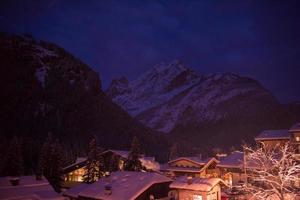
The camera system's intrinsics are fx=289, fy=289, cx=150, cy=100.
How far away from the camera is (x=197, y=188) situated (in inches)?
1563

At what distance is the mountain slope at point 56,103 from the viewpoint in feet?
453

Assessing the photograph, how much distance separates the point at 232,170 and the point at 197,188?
25584mm

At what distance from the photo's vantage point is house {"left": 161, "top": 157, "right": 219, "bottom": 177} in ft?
205

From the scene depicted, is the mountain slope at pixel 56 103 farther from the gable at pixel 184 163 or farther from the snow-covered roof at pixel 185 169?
Result: the snow-covered roof at pixel 185 169

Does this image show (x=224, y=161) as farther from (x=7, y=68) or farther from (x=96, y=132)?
(x=7, y=68)

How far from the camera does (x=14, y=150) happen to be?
59.0m

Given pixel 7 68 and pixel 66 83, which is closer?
pixel 7 68

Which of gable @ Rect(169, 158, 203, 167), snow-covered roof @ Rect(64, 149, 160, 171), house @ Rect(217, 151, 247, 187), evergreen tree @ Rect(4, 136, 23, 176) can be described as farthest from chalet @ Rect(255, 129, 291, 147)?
evergreen tree @ Rect(4, 136, 23, 176)

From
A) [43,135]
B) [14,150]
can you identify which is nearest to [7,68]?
[43,135]

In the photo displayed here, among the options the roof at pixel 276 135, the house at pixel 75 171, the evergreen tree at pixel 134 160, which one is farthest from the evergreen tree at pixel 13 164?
the roof at pixel 276 135

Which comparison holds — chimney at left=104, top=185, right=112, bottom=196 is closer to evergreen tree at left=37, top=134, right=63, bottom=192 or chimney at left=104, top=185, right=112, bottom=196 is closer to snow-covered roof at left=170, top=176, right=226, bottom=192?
snow-covered roof at left=170, top=176, right=226, bottom=192

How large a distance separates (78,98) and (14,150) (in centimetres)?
11800

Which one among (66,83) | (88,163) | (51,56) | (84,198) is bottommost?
(84,198)

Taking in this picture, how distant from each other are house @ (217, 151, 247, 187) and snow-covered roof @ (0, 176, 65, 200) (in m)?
35.6
